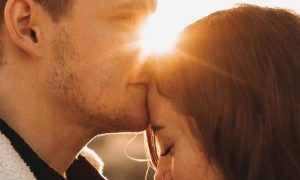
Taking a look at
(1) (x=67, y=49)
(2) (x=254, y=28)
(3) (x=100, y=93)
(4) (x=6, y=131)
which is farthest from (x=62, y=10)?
(2) (x=254, y=28)

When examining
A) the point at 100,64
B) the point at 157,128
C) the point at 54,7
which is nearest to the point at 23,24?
the point at 54,7

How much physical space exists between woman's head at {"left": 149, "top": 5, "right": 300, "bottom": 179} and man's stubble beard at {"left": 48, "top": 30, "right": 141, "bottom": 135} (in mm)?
401

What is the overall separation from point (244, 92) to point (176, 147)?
1.15 feet

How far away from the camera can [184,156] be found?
9.63ft

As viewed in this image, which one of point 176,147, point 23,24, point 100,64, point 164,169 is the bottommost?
point 164,169

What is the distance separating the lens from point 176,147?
2959mm

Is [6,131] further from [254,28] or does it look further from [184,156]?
[254,28]

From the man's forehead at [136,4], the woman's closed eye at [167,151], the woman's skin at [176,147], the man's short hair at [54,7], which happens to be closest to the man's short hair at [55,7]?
the man's short hair at [54,7]

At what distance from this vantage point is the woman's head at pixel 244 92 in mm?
2828

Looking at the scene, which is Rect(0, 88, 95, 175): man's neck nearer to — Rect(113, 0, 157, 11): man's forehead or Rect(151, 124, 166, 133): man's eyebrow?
Rect(151, 124, 166, 133): man's eyebrow

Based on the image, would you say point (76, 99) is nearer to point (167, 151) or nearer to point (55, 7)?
point (55, 7)

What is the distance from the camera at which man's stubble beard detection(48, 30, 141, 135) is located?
3229 mm

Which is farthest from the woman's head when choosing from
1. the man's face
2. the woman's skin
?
the man's face

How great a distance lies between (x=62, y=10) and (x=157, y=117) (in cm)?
64
